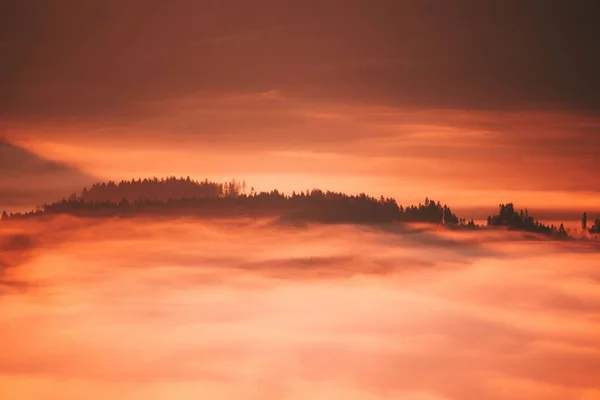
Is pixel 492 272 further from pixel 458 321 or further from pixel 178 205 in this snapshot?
pixel 178 205

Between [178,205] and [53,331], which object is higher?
[178,205]

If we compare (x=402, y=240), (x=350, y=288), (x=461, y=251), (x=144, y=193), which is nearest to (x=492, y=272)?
(x=461, y=251)

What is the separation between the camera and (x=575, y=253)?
54156mm

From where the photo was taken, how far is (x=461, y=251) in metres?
64.6

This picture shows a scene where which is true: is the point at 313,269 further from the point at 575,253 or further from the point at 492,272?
the point at 575,253

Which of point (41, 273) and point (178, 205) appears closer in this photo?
point (178, 205)

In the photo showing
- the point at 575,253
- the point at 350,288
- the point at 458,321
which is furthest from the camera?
the point at 350,288

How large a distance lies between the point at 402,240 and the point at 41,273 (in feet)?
89.1

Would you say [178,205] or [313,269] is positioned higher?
[178,205]

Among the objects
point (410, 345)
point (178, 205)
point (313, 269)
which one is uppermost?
point (178, 205)

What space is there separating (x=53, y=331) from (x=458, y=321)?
30.4 m

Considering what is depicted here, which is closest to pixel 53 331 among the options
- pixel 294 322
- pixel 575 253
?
pixel 294 322

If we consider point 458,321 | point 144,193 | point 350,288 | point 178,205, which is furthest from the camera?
point 350,288

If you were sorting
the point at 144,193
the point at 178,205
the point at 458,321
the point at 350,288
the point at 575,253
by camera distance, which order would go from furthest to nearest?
the point at 350,288 → the point at 458,321 → the point at 575,253 → the point at 178,205 → the point at 144,193
